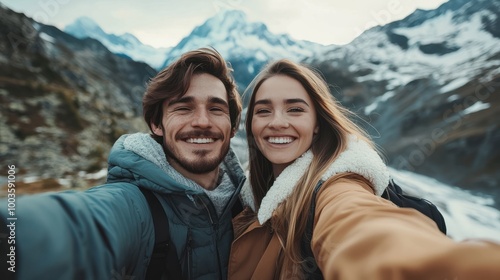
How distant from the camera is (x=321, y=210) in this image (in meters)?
1.90

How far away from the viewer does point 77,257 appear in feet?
4.66

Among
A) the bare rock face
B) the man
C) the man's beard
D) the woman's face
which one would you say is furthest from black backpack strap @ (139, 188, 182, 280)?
the bare rock face

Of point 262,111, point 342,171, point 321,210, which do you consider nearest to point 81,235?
point 321,210

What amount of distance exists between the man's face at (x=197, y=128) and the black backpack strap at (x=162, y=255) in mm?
958

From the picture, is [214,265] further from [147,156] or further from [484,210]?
[484,210]

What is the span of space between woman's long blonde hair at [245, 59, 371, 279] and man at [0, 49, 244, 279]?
0.28 meters

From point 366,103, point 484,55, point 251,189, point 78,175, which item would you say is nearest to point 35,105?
point 78,175

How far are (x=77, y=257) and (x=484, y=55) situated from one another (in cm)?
11857

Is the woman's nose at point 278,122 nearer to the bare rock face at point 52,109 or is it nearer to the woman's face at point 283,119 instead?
the woman's face at point 283,119

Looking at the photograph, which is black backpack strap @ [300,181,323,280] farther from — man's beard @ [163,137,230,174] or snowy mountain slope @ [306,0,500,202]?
man's beard @ [163,137,230,174]

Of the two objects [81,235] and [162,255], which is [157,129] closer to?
[162,255]

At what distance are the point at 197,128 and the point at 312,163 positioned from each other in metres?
1.20

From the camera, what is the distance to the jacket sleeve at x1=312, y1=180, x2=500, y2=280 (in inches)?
33.4

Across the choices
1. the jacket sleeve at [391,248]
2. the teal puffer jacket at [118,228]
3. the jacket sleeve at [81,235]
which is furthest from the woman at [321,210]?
A: the jacket sleeve at [81,235]
